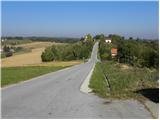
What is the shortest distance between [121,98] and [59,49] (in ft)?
304

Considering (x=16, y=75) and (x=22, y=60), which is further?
(x=22, y=60)

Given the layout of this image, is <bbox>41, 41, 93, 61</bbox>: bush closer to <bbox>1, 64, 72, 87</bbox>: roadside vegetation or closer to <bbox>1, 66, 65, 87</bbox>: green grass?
<bbox>1, 64, 72, 87</bbox>: roadside vegetation

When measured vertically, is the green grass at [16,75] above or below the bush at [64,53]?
Answer: above

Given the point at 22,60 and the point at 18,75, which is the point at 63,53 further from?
the point at 18,75

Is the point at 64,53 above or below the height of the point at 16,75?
below

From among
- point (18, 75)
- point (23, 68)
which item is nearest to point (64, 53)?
point (23, 68)

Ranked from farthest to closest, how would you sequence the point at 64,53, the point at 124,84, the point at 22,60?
the point at 64,53
the point at 22,60
the point at 124,84

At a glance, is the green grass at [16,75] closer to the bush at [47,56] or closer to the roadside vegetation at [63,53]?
the bush at [47,56]

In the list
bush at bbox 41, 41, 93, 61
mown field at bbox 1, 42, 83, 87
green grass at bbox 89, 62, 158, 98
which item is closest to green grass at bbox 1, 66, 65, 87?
mown field at bbox 1, 42, 83, 87

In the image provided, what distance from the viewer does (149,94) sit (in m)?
15.8

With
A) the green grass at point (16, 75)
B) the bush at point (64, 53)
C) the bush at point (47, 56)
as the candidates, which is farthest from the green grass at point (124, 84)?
the bush at point (64, 53)

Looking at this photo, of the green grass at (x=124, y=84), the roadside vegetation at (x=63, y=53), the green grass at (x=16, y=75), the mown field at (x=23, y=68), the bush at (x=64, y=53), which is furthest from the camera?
the bush at (x=64, y=53)

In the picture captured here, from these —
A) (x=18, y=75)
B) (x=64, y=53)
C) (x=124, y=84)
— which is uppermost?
(x=124, y=84)

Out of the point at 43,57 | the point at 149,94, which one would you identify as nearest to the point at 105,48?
the point at 43,57
